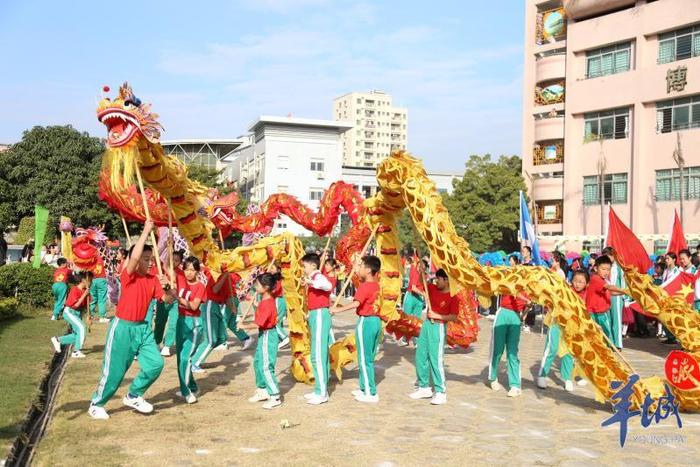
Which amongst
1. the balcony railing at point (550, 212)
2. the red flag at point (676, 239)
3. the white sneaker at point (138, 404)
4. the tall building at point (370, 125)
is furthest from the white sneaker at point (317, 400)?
the tall building at point (370, 125)

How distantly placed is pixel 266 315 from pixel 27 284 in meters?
11.4

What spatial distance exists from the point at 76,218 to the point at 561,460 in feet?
103

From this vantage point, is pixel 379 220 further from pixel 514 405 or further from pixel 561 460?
pixel 561 460

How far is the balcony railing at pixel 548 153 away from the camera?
34.8 meters

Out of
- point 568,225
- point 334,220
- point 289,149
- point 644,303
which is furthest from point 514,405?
point 289,149

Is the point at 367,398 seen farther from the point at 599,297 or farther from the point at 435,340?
the point at 599,297

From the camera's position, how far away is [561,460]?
5.54 metres

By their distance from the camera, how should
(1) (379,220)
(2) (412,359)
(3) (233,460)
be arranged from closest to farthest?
(3) (233,460) → (1) (379,220) → (2) (412,359)

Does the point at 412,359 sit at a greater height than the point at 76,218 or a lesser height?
lesser

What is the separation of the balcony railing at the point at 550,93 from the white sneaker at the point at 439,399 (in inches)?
1175

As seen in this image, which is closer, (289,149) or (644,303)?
(644,303)

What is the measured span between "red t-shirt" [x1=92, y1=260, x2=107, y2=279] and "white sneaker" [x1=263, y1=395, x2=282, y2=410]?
28.7ft

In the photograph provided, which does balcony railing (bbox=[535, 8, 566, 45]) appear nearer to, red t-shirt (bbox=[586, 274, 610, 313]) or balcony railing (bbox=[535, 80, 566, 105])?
balcony railing (bbox=[535, 80, 566, 105])

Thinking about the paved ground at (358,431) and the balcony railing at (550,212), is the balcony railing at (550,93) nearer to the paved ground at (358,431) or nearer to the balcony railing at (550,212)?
the balcony railing at (550,212)
